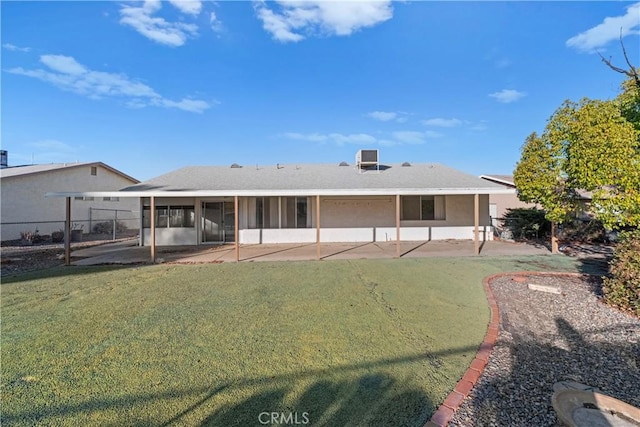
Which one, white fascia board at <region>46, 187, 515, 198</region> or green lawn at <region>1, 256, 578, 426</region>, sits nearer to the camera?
green lawn at <region>1, 256, 578, 426</region>

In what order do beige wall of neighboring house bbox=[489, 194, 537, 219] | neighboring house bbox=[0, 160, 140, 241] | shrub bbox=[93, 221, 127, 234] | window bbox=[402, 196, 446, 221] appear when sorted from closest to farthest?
window bbox=[402, 196, 446, 221]
neighboring house bbox=[0, 160, 140, 241]
shrub bbox=[93, 221, 127, 234]
beige wall of neighboring house bbox=[489, 194, 537, 219]

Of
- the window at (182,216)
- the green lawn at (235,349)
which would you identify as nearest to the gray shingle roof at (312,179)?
the window at (182,216)

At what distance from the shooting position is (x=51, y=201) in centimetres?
1684

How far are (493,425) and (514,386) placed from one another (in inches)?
28.5

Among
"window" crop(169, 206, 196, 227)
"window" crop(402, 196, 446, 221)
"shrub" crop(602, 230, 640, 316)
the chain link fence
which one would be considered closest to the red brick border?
"shrub" crop(602, 230, 640, 316)

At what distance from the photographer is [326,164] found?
54.1 feet

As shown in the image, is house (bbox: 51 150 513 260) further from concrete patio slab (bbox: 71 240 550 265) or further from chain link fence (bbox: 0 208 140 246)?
chain link fence (bbox: 0 208 140 246)

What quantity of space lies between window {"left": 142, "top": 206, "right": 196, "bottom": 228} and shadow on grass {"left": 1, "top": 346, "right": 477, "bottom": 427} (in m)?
10.8

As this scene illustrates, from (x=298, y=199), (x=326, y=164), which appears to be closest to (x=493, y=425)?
(x=298, y=199)

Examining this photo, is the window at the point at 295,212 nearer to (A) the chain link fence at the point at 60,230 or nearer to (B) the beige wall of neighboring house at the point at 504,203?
(A) the chain link fence at the point at 60,230

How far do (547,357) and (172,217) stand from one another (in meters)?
13.7

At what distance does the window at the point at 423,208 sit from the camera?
535 inches

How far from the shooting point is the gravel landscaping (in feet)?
8.19

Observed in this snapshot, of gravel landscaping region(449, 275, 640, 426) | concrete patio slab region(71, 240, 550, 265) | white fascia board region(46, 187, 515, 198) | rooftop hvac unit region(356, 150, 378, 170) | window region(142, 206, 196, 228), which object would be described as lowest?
gravel landscaping region(449, 275, 640, 426)
